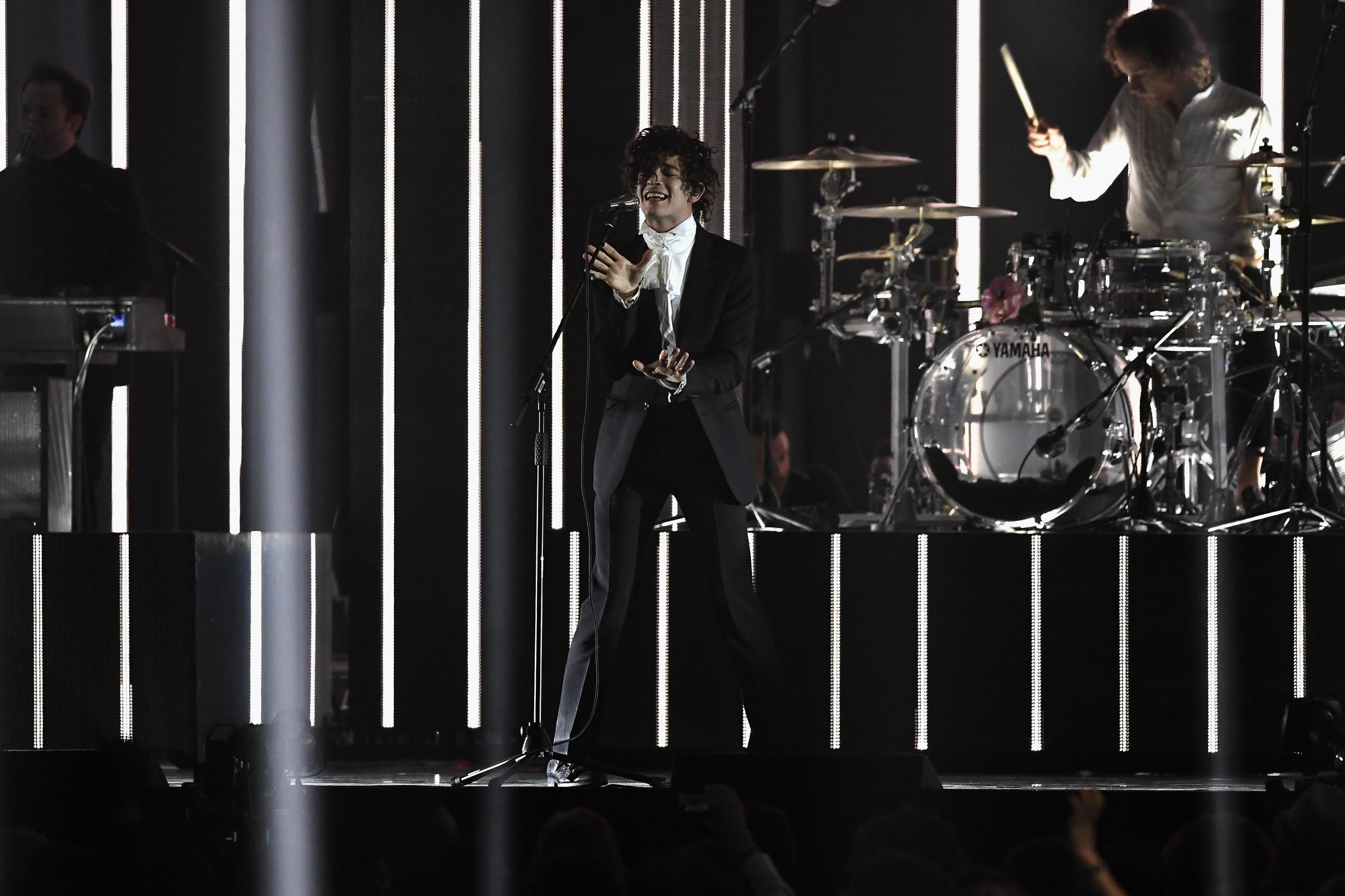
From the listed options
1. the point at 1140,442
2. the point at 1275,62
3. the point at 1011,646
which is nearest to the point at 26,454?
the point at 1011,646

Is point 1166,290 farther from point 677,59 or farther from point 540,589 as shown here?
point 540,589

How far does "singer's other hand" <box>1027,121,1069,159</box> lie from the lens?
21.4 feet

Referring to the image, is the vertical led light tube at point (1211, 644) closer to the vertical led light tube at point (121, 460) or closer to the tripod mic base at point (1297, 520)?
the tripod mic base at point (1297, 520)

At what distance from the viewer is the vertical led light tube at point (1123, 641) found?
456 cm

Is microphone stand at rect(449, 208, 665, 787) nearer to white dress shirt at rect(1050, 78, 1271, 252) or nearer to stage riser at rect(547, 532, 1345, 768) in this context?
stage riser at rect(547, 532, 1345, 768)

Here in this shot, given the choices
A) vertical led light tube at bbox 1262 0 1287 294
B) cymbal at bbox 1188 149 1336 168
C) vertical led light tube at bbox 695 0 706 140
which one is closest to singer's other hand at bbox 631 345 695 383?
vertical led light tube at bbox 695 0 706 140

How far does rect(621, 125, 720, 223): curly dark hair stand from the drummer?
2634 mm

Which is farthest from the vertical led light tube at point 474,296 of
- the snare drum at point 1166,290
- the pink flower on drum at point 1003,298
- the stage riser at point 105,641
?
the snare drum at point 1166,290

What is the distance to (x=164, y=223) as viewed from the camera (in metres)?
6.30

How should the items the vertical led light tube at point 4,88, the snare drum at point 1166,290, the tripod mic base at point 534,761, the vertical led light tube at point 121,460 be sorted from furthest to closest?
the vertical led light tube at point 121,460, the snare drum at point 1166,290, the vertical led light tube at point 4,88, the tripod mic base at point 534,761

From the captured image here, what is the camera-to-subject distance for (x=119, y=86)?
605 centimetres

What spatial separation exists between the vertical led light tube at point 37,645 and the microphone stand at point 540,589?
1.10 m

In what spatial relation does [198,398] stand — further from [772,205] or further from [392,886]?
[772,205]

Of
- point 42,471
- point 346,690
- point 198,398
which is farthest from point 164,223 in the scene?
point 346,690
